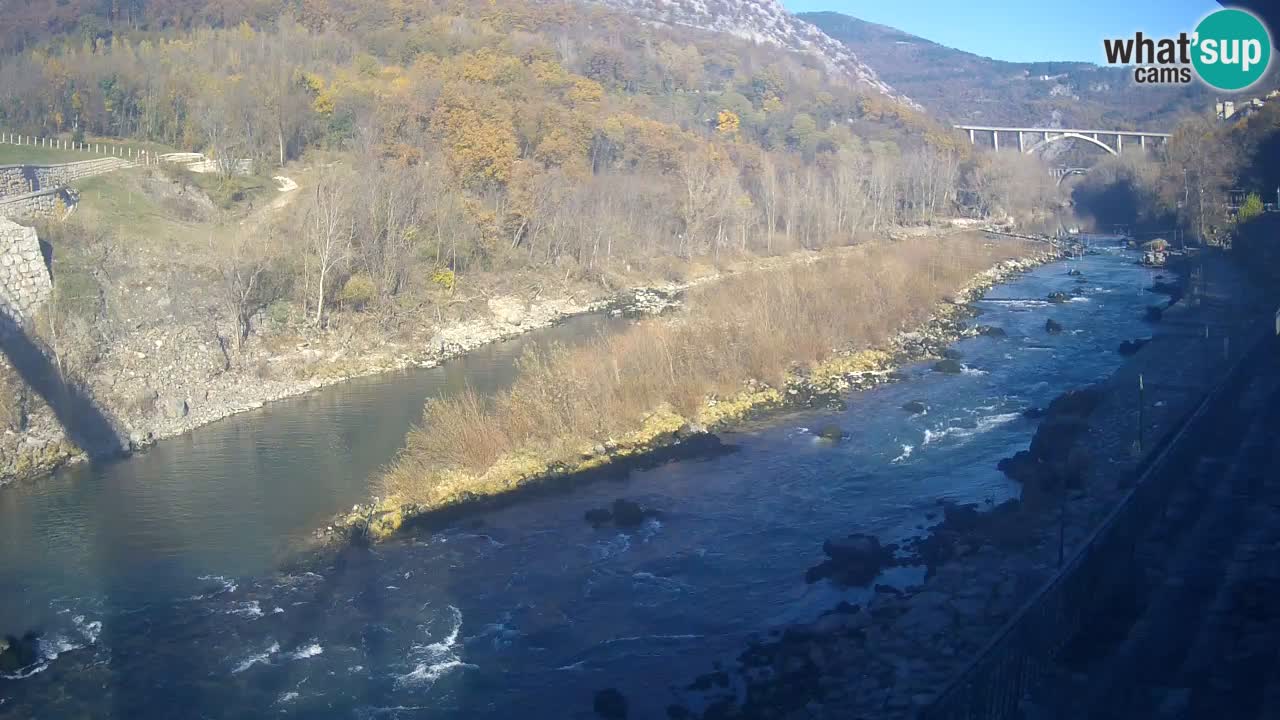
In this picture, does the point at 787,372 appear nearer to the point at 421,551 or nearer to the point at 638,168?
the point at 421,551

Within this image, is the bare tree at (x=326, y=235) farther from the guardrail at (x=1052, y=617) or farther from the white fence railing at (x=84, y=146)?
the guardrail at (x=1052, y=617)

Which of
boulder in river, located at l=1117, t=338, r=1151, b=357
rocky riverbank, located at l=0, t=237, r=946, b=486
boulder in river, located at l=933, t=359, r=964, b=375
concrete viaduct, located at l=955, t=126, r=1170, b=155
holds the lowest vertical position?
boulder in river, located at l=933, t=359, r=964, b=375

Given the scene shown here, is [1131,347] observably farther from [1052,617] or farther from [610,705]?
[610,705]

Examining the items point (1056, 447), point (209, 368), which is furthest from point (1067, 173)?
point (209, 368)

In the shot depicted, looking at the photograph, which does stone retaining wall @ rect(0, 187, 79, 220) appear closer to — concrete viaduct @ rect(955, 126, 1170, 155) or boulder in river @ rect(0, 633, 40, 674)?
boulder in river @ rect(0, 633, 40, 674)

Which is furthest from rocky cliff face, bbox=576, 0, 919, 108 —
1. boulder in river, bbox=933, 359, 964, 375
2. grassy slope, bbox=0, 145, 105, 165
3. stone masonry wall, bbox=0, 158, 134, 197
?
boulder in river, bbox=933, 359, 964, 375

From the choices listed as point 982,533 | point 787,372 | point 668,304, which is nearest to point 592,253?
point 668,304
